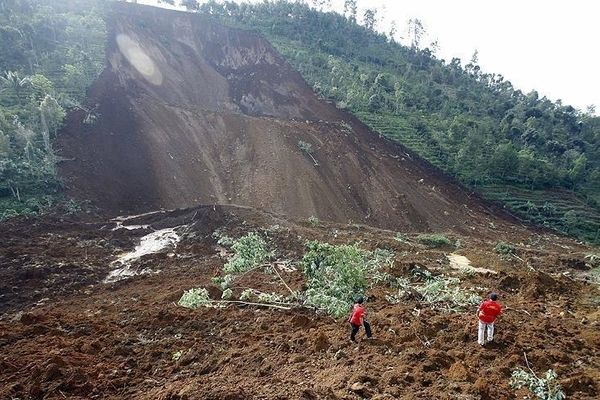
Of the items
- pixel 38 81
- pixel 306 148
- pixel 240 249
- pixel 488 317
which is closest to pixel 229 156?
pixel 306 148

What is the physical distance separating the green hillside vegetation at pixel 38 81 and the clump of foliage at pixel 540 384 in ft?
66.4

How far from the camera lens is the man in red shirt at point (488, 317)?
670 centimetres

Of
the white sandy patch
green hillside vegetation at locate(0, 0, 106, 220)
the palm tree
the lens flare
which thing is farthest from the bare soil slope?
the white sandy patch

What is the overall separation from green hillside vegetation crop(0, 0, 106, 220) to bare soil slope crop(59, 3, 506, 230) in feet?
3.88

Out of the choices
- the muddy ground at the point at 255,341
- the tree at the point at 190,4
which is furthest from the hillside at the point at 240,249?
the tree at the point at 190,4

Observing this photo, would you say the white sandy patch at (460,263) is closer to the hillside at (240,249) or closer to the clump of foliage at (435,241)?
the hillside at (240,249)

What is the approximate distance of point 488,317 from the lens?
675cm

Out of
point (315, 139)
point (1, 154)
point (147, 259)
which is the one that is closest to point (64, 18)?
point (1, 154)

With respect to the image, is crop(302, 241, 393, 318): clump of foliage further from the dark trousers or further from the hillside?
the dark trousers

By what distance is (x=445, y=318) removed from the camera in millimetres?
8141

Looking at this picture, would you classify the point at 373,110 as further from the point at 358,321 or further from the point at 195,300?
the point at 358,321

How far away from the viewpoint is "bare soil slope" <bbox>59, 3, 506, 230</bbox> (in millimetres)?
24688

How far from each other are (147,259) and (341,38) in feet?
170

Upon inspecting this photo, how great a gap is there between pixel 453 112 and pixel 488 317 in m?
41.9
